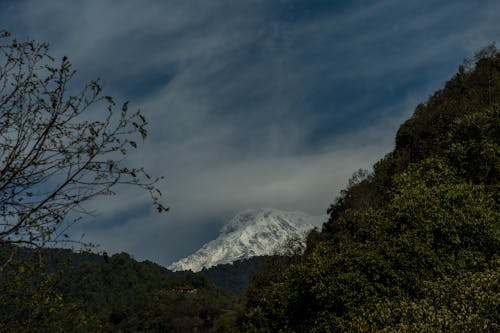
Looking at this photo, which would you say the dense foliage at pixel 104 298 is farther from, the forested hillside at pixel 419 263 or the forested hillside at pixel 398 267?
the forested hillside at pixel 419 263

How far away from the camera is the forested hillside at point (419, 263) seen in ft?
49.0

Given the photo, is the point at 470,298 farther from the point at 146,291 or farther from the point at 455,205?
the point at 146,291

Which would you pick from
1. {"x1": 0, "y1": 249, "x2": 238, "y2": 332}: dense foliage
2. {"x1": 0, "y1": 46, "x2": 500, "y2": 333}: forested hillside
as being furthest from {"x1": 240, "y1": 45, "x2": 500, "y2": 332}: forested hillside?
{"x1": 0, "y1": 249, "x2": 238, "y2": 332}: dense foliage

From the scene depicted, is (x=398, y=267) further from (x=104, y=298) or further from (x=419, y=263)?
(x=104, y=298)

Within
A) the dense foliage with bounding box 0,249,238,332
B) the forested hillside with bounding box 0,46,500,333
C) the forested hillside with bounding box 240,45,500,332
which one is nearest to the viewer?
the dense foliage with bounding box 0,249,238,332

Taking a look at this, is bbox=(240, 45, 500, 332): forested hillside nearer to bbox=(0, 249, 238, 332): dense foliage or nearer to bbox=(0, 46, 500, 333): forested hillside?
bbox=(0, 46, 500, 333): forested hillside

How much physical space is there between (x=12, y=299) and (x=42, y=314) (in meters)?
0.62

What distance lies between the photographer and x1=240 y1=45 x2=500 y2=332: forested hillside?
14938 millimetres

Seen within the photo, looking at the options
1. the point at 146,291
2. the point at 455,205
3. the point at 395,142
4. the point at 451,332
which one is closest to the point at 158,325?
the point at 146,291

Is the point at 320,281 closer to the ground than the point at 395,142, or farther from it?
Result: closer to the ground

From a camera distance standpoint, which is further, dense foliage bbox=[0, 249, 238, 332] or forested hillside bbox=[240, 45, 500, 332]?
forested hillside bbox=[240, 45, 500, 332]

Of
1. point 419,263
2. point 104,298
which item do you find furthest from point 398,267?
point 104,298

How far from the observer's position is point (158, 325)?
414 ft

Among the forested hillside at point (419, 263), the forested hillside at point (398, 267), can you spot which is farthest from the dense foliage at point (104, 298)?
the forested hillside at point (419, 263)
